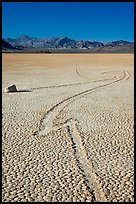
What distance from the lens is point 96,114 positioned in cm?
1076

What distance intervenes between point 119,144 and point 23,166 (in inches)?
98.1

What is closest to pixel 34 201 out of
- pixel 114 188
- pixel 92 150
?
pixel 114 188

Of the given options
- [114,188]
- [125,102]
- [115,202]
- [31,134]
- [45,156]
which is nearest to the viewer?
[115,202]

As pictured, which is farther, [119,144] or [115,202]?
[119,144]

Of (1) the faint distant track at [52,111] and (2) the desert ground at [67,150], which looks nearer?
(2) the desert ground at [67,150]

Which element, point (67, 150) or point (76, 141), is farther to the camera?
point (76, 141)

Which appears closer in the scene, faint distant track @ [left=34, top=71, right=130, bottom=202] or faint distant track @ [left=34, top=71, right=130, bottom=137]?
faint distant track @ [left=34, top=71, right=130, bottom=202]

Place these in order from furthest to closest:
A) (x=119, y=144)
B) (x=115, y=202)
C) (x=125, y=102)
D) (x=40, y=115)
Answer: (x=125, y=102), (x=40, y=115), (x=119, y=144), (x=115, y=202)

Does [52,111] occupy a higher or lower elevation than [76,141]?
higher

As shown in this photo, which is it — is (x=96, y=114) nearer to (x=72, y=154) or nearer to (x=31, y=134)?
(x=31, y=134)

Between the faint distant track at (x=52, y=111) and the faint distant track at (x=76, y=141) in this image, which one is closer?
the faint distant track at (x=76, y=141)

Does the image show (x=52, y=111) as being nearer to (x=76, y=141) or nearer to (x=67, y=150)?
(x=76, y=141)

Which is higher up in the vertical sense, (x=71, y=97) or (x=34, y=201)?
(x=71, y=97)

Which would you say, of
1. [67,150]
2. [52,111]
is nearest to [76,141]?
[67,150]
